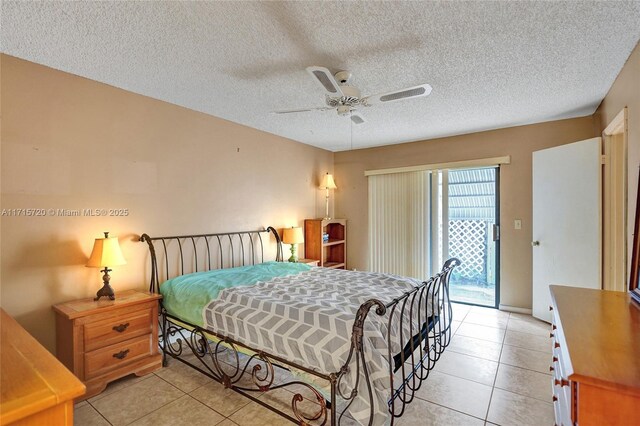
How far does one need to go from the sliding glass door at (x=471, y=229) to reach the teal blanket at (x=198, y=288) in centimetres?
268

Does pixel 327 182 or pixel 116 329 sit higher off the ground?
pixel 327 182

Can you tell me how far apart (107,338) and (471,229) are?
14.9 ft

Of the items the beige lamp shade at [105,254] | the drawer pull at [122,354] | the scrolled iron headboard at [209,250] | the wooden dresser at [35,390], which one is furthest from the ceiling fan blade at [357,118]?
the drawer pull at [122,354]

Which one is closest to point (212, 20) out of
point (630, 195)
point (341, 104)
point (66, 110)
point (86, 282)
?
point (341, 104)

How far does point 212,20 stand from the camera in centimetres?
177

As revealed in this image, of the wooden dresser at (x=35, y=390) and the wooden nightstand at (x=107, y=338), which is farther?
the wooden nightstand at (x=107, y=338)

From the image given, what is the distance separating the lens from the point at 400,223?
4852 mm

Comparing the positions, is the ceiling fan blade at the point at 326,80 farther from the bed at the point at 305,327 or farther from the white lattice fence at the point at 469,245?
the white lattice fence at the point at 469,245

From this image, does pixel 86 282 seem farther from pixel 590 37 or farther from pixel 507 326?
pixel 507 326

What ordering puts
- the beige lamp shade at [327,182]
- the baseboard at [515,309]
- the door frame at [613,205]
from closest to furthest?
the door frame at [613,205], the baseboard at [515,309], the beige lamp shade at [327,182]

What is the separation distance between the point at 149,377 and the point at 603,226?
4.56 metres

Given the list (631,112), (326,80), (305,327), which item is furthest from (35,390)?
(631,112)

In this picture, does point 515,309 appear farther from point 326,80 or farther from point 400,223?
point 326,80

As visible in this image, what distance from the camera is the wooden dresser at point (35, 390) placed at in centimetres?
85
